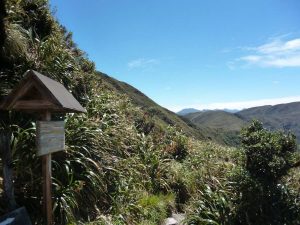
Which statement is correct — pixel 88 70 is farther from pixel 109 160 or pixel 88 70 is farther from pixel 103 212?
pixel 103 212

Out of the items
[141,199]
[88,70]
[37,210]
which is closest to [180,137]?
[88,70]

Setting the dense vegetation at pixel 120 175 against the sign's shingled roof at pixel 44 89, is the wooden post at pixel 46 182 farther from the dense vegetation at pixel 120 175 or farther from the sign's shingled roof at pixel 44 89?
the dense vegetation at pixel 120 175

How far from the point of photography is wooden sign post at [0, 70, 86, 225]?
5.13 m

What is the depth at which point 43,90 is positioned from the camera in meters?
5.13

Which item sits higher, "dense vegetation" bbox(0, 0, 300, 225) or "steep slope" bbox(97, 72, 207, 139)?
"steep slope" bbox(97, 72, 207, 139)

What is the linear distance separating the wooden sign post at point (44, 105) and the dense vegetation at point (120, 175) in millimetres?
771

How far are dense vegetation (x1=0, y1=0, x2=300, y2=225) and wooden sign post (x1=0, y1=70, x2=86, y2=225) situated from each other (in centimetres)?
77

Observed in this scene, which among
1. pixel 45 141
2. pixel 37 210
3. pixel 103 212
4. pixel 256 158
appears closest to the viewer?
pixel 45 141

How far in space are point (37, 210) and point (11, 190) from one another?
822mm

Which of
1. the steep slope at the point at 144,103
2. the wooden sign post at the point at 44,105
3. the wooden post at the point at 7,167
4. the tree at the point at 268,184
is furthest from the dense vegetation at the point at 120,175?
the steep slope at the point at 144,103

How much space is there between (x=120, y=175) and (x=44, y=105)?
11.0 ft

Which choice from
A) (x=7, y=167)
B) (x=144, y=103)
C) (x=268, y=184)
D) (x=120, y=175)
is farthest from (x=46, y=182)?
(x=144, y=103)

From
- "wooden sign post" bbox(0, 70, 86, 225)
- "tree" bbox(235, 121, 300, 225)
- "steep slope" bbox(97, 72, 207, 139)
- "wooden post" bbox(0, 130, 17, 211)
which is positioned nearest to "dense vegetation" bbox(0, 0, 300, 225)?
"tree" bbox(235, 121, 300, 225)

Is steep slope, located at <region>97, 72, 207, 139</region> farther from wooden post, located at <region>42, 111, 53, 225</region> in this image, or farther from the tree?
wooden post, located at <region>42, 111, 53, 225</region>
